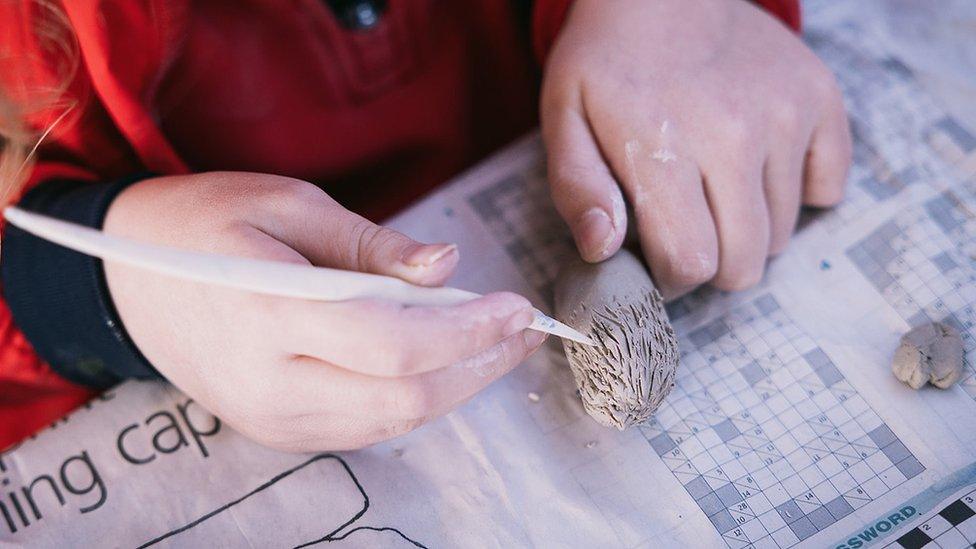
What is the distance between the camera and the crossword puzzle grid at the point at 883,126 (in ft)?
2.11

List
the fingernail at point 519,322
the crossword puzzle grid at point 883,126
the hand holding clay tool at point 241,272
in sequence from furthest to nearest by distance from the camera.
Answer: the crossword puzzle grid at point 883,126, the fingernail at point 519,322, the hand holding clay tool at point 241,272

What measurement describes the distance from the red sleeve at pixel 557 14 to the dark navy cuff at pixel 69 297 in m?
0.39

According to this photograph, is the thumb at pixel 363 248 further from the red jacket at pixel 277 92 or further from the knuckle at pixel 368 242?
the red jacket at pixel 277 92

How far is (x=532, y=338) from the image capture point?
19.1 inches

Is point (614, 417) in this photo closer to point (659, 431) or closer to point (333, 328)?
point (659, 431)

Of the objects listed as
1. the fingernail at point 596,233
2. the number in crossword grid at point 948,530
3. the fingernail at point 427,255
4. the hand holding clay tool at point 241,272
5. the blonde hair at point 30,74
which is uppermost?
the blonde hair at point 30,74

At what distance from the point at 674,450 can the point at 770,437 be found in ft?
0.23

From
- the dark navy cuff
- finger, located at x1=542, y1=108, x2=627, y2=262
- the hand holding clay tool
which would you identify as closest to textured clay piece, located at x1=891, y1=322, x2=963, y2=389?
finger, located at x1=542, y1=108, x2=627, y2=262

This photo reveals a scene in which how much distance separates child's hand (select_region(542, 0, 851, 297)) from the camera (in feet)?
1.79

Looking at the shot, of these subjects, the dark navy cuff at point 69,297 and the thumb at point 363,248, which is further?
the dark navy cuff at point 69,297

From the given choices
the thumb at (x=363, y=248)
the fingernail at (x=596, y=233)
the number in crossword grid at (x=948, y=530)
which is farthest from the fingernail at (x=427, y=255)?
the number in crossword grid at (x=948, y=530)

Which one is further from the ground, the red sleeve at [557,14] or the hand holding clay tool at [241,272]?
the hand holding clay tool at [241,272]

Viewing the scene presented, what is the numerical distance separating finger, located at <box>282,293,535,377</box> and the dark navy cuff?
0.21 m

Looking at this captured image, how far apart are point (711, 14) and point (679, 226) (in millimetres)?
208
